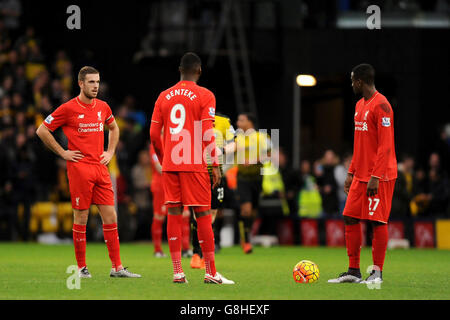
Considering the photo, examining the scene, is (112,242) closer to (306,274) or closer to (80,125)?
(80,125)

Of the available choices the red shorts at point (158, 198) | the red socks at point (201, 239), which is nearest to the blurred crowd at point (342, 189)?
the red shorts at point (158, 198)

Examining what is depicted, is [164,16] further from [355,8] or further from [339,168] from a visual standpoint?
[339,168]

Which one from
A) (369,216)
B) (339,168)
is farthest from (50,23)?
(369,216)

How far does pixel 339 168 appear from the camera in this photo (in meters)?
21.6

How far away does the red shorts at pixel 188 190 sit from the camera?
996 centimetres

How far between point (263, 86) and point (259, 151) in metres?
8.93

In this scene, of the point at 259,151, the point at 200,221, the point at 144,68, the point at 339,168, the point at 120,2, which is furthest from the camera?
the point at 120,2

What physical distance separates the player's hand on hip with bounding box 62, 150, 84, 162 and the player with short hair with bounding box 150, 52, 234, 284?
1456 mm

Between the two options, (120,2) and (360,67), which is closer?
(360,67)

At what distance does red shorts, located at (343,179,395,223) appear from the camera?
10.4 m

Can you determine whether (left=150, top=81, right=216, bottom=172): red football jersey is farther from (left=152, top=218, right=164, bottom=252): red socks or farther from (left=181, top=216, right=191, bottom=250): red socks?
(left=152, top=218, right=164, bottom=252): red socks

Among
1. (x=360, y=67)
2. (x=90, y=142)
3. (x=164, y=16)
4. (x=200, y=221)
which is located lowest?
(x=200, y=221)

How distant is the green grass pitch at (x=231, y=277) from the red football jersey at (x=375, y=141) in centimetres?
129

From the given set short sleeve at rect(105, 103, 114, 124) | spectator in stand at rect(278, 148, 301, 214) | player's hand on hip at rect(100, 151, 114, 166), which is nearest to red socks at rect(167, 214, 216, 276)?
player's hand on hip at rect(100, 151, 114, 166)
